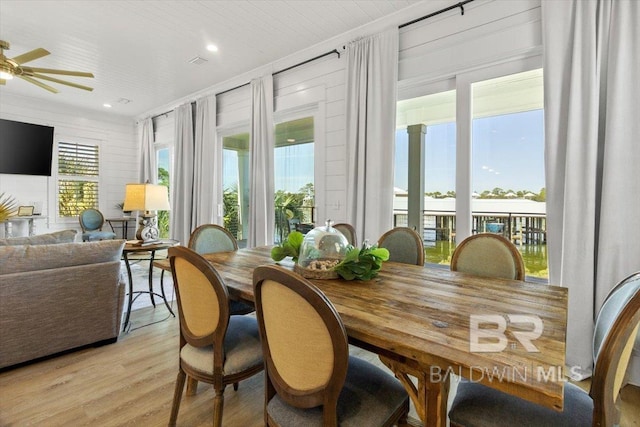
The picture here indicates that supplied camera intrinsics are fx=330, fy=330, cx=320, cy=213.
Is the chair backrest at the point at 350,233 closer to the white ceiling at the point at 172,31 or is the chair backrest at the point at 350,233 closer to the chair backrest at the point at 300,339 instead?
the chair backrest at the point at 300,339

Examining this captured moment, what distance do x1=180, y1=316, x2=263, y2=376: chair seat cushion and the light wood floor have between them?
0.50 meters

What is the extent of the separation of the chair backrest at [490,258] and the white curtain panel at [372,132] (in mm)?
1089

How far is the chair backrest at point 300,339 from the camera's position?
3.12 feet

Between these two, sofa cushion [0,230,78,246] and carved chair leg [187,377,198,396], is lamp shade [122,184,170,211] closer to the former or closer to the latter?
sofa cushion [0,230,78,246]

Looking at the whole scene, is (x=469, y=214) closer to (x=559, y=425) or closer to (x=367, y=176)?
(x=367, y=176)

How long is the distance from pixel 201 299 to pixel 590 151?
251 centimetres

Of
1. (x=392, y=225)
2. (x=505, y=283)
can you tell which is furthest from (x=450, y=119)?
(x=505, y=283)

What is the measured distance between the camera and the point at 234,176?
5.13 m

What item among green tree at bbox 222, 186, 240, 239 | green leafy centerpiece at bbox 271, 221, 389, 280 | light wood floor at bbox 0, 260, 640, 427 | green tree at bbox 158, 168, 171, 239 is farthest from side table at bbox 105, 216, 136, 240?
green leafy centerpiece at bbox 271, 221, 389, 280

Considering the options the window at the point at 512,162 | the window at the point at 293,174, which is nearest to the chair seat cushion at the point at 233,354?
the window at the point at 512,162

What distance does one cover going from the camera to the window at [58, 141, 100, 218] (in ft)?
20.3

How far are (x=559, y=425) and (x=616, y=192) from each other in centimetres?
174

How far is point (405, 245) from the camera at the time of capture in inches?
95.6

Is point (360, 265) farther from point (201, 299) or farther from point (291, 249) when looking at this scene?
point (201, 299)
